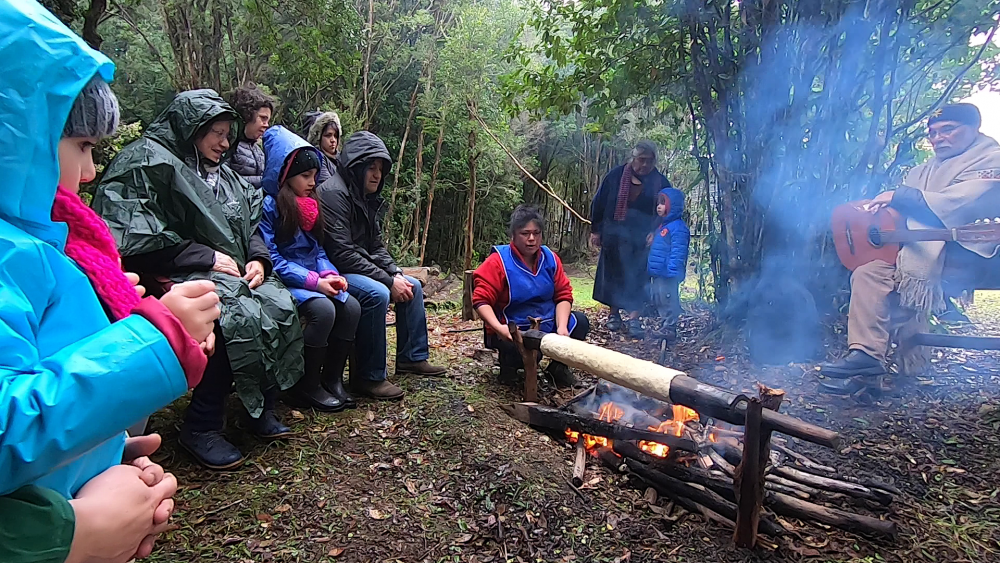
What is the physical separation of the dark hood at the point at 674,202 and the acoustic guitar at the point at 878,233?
4.85ft

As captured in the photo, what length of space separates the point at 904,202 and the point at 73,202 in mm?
4961

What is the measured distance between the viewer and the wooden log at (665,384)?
226 cm

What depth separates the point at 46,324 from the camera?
937 millimetres

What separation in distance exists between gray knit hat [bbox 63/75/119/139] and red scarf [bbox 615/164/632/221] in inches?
219

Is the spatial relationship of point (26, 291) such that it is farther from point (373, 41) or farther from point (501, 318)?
point (373, 41)

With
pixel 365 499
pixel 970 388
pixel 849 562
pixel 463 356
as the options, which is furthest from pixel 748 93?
pixel 365 499

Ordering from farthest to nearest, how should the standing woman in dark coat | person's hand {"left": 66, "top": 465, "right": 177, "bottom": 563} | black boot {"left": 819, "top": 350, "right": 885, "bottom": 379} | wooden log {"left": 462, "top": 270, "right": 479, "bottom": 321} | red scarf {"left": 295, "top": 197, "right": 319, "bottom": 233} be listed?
wooden log {"left": 462, "top": 270, "right": 479, "bottom": 321}, the standing woman in dark coat, black boot {"left": 819, "top": 350, "right": 885, "bottom": 379}, red scarf {"left": 295, "top": 197, "right": 319, "bottom": 233}, person's hand {"left": 66, "top": 465, "right": 177, "bottom": 563}

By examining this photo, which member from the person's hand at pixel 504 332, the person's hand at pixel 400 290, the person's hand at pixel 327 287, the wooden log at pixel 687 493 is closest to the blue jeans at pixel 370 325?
the person's hand at pixel 400 290

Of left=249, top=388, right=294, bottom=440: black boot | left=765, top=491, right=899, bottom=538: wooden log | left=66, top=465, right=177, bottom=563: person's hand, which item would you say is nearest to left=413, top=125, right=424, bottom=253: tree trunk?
left=249, top=388, right=294, bottom=440: black boot

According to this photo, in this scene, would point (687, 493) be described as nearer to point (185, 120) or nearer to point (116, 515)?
point (116, 515)

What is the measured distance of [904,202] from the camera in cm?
416

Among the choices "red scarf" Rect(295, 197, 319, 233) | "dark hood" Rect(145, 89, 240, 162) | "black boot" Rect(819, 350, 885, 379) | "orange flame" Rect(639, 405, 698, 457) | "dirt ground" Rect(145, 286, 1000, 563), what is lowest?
"dirt ground" Rect(145, 286, 1000, 563)

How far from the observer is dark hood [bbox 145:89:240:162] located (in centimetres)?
289

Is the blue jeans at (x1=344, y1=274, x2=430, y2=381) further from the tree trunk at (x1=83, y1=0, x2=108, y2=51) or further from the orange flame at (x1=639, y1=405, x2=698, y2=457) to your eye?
the tree trunk at (x1=83, y1=0, x2=108, y2=51)
